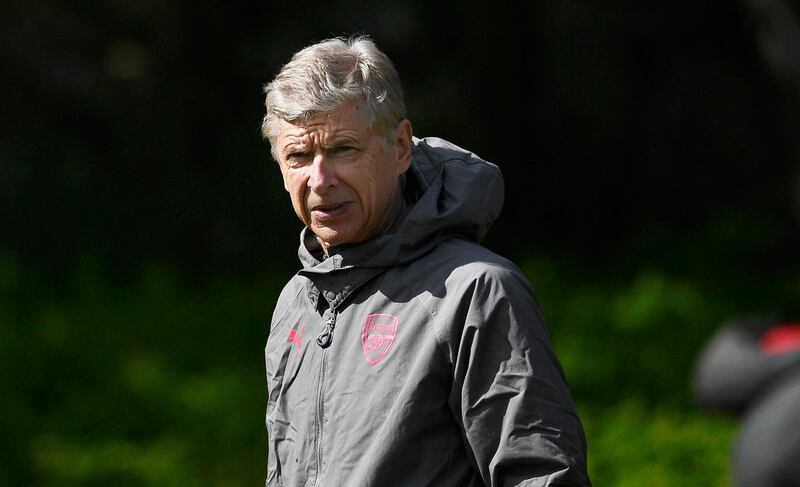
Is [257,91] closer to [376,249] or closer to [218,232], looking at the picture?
[218,232]

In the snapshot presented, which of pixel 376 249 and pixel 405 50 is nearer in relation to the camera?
pixel 376 249

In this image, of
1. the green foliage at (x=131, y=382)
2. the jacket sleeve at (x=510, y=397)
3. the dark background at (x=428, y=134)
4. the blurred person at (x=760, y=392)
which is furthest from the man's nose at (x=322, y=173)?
the dark background at (x=428, y=134)

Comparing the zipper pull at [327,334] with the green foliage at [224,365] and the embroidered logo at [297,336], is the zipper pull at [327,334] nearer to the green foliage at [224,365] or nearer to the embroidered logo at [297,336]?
the embroidered logo at [297,336]

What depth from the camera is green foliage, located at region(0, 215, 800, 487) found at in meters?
7.68

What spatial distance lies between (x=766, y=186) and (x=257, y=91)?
4603 millimetres

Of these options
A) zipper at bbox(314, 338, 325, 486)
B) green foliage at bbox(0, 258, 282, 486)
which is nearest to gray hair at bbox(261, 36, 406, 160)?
zipper at bbox(314, 338, 325, 486)

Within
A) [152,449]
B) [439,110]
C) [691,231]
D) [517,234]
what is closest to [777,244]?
[691,231]

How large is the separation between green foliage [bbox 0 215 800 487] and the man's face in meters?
4.76

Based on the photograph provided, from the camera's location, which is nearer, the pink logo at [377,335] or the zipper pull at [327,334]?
the pink logo at [377,335]

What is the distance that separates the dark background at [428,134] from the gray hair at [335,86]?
6862 millimetres

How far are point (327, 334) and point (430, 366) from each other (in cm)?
30

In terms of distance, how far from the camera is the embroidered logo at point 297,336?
111 inches

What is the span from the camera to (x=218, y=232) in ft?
39.3

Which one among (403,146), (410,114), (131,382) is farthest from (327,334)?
(410,114)
